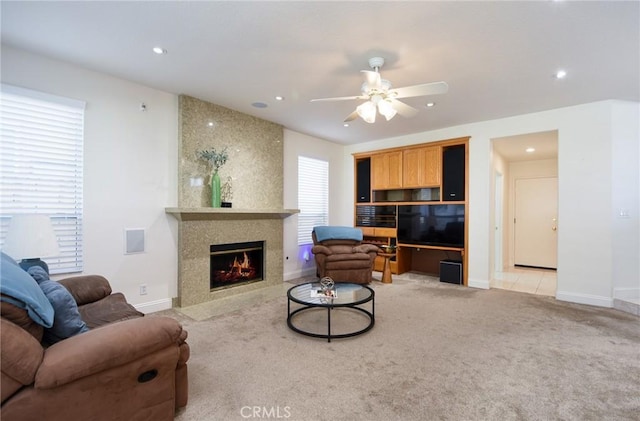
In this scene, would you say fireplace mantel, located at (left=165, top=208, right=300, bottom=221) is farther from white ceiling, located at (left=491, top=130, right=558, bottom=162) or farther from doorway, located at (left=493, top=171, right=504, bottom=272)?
doorway, located at (left=493, top=171, right=504, bottom=272)

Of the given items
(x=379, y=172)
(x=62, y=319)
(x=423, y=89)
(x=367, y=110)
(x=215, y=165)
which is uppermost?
(x=423, y=89)

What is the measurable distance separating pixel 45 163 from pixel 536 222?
8.60m

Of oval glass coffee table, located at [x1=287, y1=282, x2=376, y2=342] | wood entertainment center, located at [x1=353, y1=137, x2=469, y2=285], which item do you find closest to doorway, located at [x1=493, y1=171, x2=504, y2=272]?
wood entertainment center, located at [x1=353, y1=137, x2=469, y2=285]

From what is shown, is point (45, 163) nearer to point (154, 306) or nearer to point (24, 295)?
point (154, 306)

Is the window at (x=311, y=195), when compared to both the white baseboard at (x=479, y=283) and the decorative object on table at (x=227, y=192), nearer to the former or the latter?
the decorative object on table at (x=227, y=192)

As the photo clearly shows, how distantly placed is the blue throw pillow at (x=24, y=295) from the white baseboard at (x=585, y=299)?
18.4ft

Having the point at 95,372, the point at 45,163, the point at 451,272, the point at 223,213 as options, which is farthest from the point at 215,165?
the point at 451,272

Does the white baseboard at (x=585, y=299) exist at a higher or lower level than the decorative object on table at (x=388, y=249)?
lower

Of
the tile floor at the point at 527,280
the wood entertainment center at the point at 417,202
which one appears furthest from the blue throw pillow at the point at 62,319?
the tile floor at the point at 527,280

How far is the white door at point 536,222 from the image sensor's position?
21.5 feet

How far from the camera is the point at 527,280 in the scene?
5555mm

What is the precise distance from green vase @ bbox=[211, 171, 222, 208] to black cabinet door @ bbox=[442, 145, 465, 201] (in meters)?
3.85

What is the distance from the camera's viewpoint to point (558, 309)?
12.6 ft

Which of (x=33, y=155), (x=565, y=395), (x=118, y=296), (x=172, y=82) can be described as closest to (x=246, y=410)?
(x=118, y=296)
